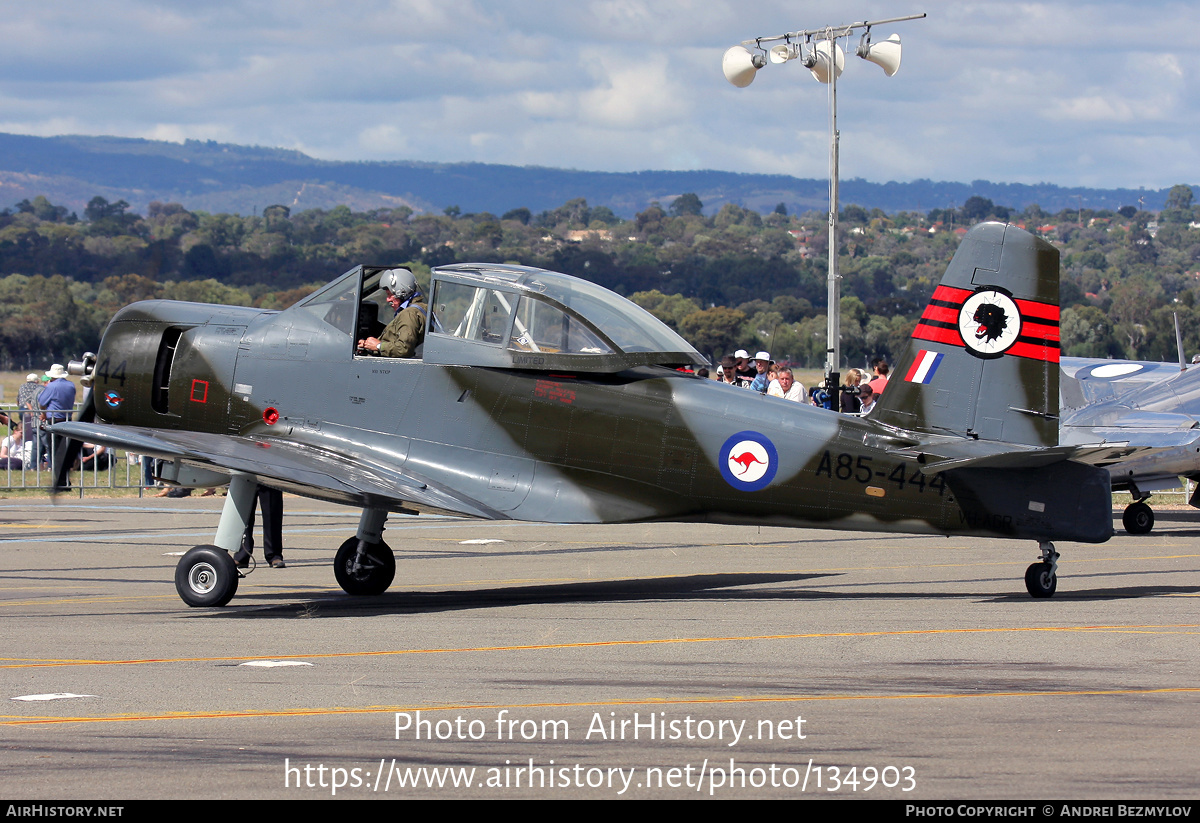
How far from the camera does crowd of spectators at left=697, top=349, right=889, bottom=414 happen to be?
725 inches

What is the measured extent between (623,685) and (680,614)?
2709 millimetres

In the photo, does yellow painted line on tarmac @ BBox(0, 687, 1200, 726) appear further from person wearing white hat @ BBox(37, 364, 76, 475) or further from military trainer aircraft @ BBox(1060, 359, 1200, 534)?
person wearing white hat @ BBox(37, 364, 76, 475)

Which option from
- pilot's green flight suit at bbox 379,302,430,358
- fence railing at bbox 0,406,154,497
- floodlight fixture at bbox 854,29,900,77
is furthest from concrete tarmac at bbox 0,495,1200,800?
floodlight fixture at bbox 854,29,900,77

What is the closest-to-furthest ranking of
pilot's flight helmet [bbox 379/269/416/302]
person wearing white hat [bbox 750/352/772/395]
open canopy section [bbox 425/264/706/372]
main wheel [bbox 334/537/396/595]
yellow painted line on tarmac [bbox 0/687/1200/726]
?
yellow painted line on tarmac [bbox 0/687/1200/726] < open canopy section [bbox 425/264/706/372] < pilot's flight helmet [bbox 379/269/416/302] < main wheel [bbox 334/537/396/595] < person wearing white hat [bbox 750/352/772/395]

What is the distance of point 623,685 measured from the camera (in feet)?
22.8

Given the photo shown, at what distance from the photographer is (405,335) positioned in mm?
10625

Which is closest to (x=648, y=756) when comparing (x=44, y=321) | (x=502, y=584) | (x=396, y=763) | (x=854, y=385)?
(x=396, y=763)

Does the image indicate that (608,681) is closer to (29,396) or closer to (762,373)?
(762,373)

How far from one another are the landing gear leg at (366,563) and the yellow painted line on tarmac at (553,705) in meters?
4.60

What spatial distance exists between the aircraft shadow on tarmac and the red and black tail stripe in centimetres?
203

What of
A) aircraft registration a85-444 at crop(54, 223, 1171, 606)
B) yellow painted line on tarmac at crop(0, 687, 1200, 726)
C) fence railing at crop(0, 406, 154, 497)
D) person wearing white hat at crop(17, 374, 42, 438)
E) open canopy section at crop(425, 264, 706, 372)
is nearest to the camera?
yellow painted line on tarmac at crop(0, 687, 1200, 726)

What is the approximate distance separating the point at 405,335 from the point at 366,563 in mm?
2052

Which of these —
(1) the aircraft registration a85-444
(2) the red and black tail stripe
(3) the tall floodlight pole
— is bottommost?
(1) the aircraft registration a85-444

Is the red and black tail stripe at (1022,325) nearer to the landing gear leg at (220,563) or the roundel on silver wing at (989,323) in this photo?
the roundel on silver wing at (989,323)
